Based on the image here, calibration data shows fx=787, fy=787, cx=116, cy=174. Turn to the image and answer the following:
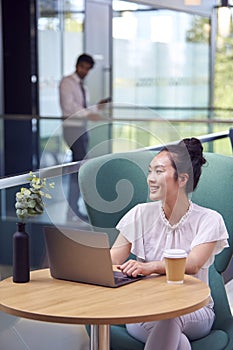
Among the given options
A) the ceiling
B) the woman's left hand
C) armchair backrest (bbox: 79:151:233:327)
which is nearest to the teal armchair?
armchair backrest (bbox: 79:151:233:327)

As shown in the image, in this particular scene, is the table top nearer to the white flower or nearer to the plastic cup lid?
the plastic cup lid

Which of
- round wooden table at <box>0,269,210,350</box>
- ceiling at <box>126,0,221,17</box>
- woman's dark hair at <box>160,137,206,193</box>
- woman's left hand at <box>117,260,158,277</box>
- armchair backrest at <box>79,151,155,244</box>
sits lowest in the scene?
round wooden table at <box>0,269,210,350</box>

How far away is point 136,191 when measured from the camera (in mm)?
2992

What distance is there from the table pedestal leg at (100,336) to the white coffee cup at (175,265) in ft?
0.84

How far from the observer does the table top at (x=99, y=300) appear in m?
2.18

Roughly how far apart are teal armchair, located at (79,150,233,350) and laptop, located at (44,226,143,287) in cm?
35

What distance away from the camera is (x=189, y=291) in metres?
2.42

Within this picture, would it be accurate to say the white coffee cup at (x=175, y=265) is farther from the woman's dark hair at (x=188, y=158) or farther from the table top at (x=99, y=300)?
the woman's dark hair at (x=188, y=158)

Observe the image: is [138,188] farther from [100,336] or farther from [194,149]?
[100,336]

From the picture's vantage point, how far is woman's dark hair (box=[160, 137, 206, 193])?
2.70m

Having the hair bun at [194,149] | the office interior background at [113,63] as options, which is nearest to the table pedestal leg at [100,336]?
the hair bun at [194,149]

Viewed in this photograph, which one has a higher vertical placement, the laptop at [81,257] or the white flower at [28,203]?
the white flower at [28,203]

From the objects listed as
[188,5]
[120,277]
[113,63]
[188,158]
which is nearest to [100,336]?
[120,277]

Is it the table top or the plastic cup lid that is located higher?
the plastic cup lid
